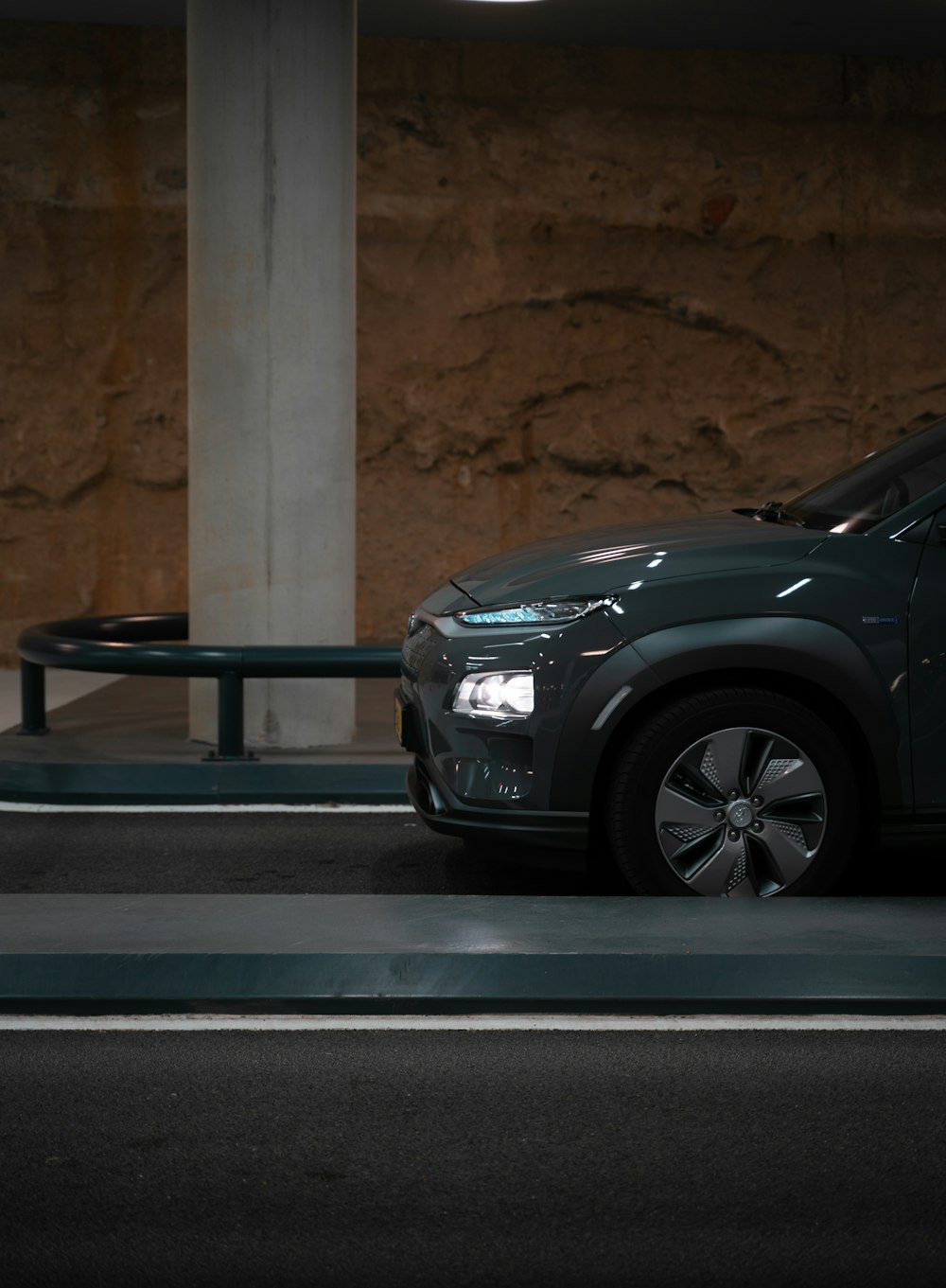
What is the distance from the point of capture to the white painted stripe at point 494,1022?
14.4ft

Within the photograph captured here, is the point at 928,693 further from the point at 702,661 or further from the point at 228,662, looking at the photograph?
the point at 228,662

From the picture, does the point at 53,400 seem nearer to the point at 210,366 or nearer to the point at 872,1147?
the point at 210,366

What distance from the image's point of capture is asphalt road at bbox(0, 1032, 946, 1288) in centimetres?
311

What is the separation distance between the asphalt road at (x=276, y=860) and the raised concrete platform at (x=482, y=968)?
0.72 m

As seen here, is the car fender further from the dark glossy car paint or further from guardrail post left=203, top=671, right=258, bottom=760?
guardrail post left=203, top=671, right=258, bottom=760

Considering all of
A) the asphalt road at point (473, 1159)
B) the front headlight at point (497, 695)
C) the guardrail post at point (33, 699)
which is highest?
the front headlight at point (497, 695)

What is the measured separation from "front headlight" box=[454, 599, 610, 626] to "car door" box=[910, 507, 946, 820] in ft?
3.18

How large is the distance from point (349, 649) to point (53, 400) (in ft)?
19.6

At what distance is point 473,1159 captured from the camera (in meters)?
3.55

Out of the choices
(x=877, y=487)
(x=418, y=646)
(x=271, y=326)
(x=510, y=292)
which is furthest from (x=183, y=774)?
(x=510, y=292)

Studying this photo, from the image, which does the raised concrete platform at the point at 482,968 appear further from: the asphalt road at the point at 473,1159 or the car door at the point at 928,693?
the car door at the point at 928,693

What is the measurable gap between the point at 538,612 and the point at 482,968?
1.20m

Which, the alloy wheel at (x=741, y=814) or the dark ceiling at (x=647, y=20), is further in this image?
the dark ceiling at (x=647, y=20)

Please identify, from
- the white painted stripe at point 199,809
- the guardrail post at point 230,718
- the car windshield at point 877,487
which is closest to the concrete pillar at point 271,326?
the guardrail post at point 230,718
